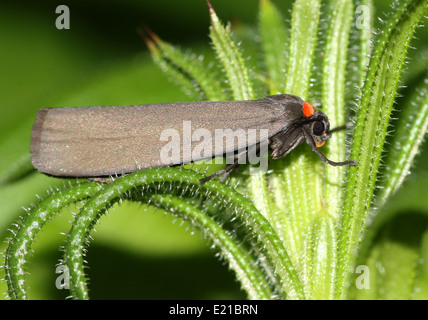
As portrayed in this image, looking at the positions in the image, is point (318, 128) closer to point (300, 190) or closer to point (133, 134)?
point (300, 190)

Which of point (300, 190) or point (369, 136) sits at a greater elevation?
point (369, 136)

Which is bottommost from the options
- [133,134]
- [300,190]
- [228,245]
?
[228,245]

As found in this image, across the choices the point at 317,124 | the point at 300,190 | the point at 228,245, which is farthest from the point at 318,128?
the point at 228,245

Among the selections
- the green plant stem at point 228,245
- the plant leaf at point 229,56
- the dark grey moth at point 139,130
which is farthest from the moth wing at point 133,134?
the green plant stem at point 228,245

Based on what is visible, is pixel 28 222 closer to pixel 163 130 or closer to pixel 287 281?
pixel 163 130

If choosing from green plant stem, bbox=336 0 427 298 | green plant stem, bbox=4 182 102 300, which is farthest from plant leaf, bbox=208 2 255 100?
green plant stem, bbox=4 182 102 300

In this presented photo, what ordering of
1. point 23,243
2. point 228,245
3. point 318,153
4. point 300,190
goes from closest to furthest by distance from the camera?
point 23,243, point 228,245, point 300,190, point 318,153

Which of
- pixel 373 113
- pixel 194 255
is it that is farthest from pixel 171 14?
pixel 373 113
